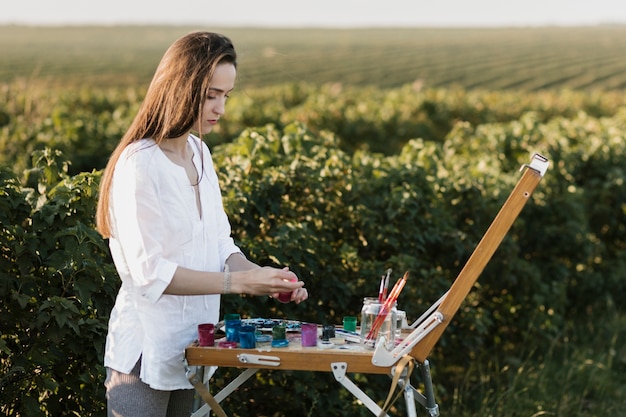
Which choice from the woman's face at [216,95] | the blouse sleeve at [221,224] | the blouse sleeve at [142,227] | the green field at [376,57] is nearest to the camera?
the blouse sleeve at [142,227]

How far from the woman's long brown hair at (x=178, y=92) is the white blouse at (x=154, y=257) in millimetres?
41

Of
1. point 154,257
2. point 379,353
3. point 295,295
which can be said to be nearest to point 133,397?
point 154,257

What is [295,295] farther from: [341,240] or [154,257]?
[341,240]

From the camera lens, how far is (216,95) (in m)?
2.88

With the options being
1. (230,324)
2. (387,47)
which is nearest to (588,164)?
(230,324)

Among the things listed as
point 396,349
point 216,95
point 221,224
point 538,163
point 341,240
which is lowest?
point 341,240

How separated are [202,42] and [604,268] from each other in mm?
6356

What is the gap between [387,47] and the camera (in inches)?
3091

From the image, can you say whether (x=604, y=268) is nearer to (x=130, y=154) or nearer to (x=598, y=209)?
(x=598, y=209)

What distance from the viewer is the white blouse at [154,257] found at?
2.76 meters

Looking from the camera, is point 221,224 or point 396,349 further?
point 221,224

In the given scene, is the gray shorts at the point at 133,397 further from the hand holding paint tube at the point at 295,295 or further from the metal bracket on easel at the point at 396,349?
A: the metal bracket on easel at the point at 396,349

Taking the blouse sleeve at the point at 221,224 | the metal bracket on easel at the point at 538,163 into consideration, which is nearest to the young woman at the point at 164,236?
the blouse sleeve at the point at 221,224

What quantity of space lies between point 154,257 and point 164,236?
0.27 feet
